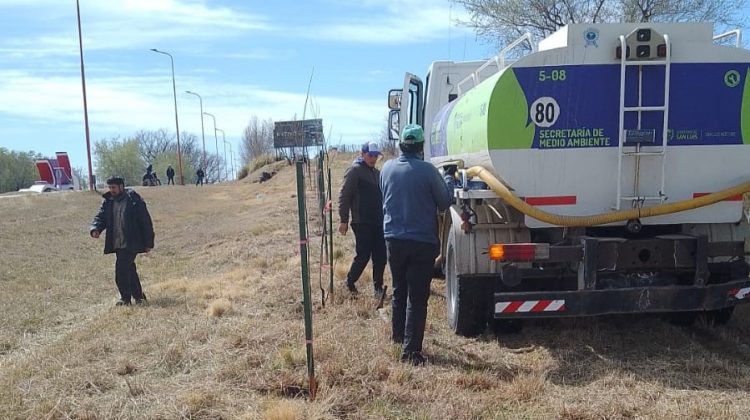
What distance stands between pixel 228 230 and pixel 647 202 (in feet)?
47.6

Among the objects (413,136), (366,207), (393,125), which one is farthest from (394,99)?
(413,136)

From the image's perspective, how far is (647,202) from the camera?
16.5 ft

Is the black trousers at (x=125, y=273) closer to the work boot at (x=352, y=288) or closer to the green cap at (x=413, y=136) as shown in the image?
the work boot at (x=352, y=288)

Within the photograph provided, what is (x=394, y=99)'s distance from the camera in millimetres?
9469

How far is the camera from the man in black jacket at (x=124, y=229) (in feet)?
26.8

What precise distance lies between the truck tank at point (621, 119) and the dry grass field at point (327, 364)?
128 cm

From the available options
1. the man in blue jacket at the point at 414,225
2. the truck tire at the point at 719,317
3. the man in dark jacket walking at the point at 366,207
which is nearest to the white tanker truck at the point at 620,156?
the man in blue jacket at the point at 414,225

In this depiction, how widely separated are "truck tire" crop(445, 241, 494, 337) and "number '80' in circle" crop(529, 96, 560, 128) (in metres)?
1.35

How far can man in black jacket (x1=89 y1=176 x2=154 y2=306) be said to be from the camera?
8.16m

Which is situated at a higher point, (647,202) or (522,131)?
(522,131)

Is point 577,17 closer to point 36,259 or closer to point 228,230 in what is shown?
point 228,230

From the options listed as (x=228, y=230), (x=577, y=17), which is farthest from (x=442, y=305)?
(x=577, y=17)

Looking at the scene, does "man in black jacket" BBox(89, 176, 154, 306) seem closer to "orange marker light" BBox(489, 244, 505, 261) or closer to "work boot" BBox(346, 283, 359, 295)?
"work boot" BBox(346, 283, 359, 295)

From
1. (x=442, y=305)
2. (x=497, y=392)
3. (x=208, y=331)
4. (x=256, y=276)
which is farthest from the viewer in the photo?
(x=256, y=276)
